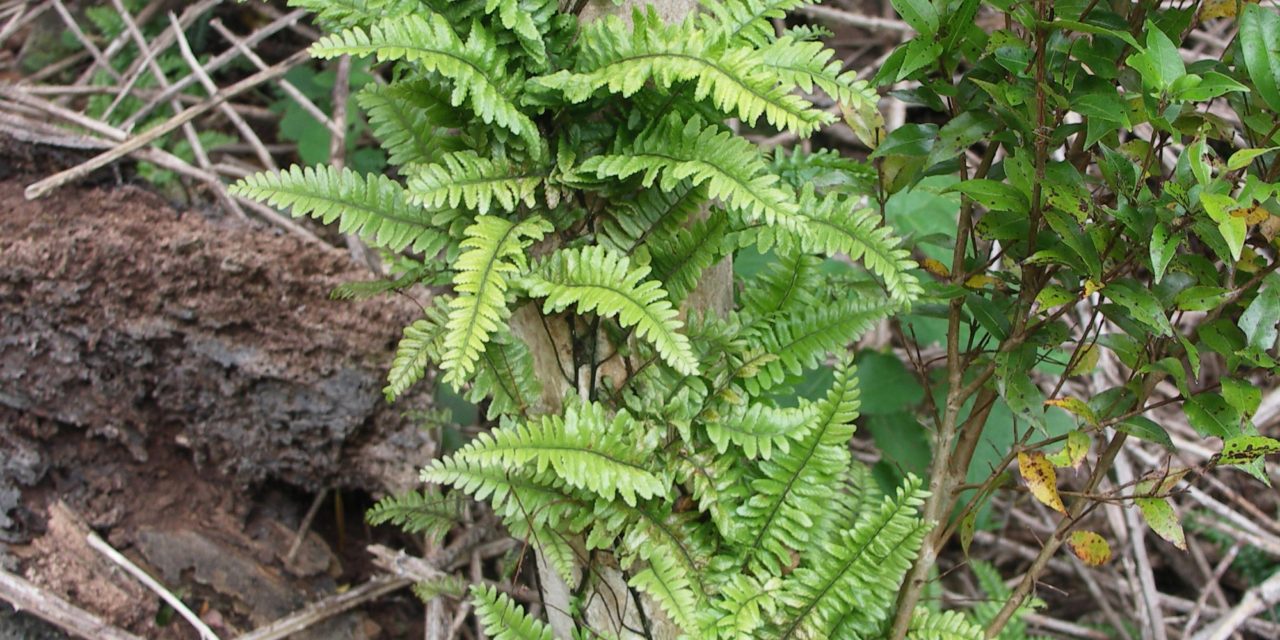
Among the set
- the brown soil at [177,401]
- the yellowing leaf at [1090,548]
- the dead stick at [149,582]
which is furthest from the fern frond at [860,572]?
the dead stick at [149,582]

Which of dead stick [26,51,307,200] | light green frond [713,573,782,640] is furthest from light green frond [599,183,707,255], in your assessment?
dead stick [26,51,307,200]

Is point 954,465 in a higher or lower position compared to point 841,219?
lower

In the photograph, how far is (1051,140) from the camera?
1.93 meters

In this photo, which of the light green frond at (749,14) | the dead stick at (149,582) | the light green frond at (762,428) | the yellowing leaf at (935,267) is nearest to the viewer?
the light green frond at (749,14)

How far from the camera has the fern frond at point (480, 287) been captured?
174 cm

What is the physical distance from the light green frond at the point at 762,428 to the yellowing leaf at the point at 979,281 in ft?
1.40

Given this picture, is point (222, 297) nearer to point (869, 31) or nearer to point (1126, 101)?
point (1126, 101)

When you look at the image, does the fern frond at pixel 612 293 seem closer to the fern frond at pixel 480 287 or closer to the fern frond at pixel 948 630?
the fern frond at pixel 480 287

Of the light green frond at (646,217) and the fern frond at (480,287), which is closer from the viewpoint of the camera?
the fern frond at (480,287)

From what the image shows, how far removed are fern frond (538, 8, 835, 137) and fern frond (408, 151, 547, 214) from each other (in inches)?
7.2

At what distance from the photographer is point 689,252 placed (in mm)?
2033

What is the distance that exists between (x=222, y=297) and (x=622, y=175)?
137 cm

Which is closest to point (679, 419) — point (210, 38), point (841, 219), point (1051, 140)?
point (841, 219)

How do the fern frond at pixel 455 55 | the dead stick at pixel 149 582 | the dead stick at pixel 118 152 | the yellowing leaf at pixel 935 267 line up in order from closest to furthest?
the fern frond at pixel 455 55 < the yellowing leaf at pixel 935 267 < the dead stick at pixel 149 582 < the dead stick at pixel 118 152
